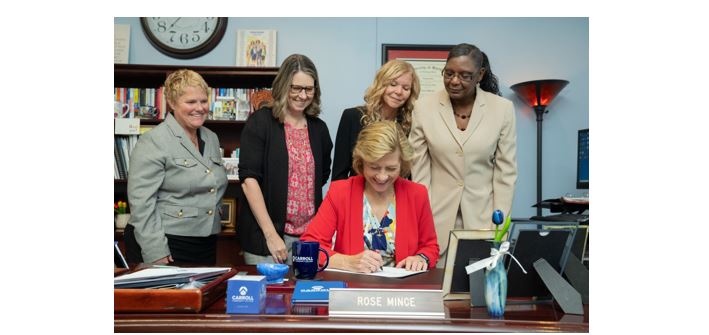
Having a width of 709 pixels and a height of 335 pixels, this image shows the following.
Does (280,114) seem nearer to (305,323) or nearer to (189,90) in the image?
(189,90)

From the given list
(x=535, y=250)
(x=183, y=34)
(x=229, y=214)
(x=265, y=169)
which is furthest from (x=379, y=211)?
(x=183, y=34)

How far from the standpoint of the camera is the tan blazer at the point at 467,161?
86.2 inches

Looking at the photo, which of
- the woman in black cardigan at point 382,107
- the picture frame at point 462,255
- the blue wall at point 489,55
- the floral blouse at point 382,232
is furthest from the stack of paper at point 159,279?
the blue wall at point 489,55

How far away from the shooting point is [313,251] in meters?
1.49

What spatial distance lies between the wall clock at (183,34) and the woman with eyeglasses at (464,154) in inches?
81.2

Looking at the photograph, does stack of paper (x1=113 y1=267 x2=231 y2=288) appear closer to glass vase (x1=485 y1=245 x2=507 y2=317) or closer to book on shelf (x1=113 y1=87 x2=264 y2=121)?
glass vase (x1=485 y1=245 x2=507 y2=317)

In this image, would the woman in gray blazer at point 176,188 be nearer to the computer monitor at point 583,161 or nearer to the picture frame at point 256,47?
the picture frame at point 256,47


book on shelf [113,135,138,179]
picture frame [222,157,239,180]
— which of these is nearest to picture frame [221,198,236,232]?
picture frame [222,157,239,180]

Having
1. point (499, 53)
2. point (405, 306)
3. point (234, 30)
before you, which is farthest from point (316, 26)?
point (405, 306)

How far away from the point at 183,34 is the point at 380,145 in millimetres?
2447

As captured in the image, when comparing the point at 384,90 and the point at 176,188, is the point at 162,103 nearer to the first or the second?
the point at 176,188

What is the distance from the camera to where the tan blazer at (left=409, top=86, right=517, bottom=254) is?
7.18 ft

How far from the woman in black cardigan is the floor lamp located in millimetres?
1575

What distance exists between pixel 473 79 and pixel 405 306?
1.27m
